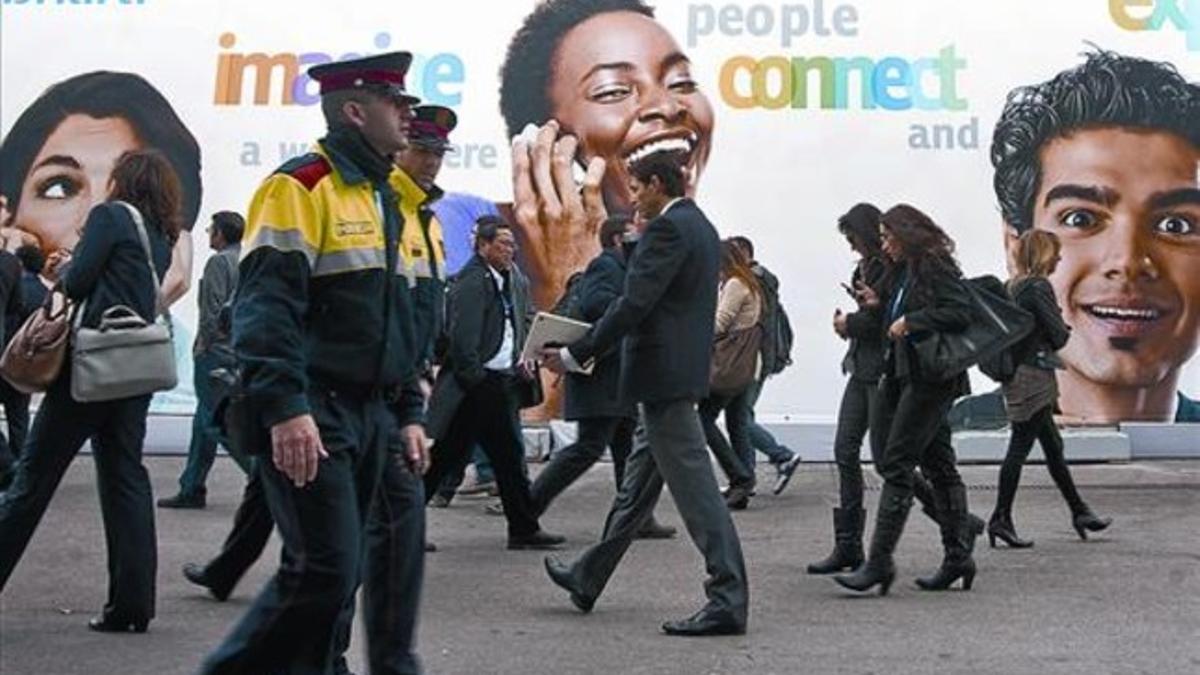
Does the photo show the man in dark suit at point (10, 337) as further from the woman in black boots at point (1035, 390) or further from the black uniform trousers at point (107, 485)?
the woman in black boots at point (1035, 390)

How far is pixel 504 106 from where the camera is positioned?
16.1 meters

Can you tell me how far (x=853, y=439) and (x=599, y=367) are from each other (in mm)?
1561

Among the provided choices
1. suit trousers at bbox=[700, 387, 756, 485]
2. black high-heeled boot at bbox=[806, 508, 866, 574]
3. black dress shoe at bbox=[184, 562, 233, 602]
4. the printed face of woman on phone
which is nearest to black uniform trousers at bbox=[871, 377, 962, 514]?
black high-heeled boot at bbox=[806, 508, 866, 574]

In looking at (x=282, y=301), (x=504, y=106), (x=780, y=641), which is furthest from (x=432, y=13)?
(x=282, y=301)

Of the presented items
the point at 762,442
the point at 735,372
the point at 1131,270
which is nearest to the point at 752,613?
the point at 735,372

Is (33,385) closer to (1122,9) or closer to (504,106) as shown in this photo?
(504,106)

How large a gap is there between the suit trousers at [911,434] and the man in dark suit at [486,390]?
2297 millimetres

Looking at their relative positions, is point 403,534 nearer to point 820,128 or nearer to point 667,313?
point 667,313

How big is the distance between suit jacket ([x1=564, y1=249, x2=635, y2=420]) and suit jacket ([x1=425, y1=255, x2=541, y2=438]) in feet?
1.65

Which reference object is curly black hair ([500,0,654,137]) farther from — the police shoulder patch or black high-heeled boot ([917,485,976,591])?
A: the police shoulder patch

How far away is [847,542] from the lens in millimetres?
10281

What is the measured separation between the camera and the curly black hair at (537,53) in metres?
16.0

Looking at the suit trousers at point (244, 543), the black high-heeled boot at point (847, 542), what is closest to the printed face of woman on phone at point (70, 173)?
the suit trousers at point (244, 543)

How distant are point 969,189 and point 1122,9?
1.69 meters
